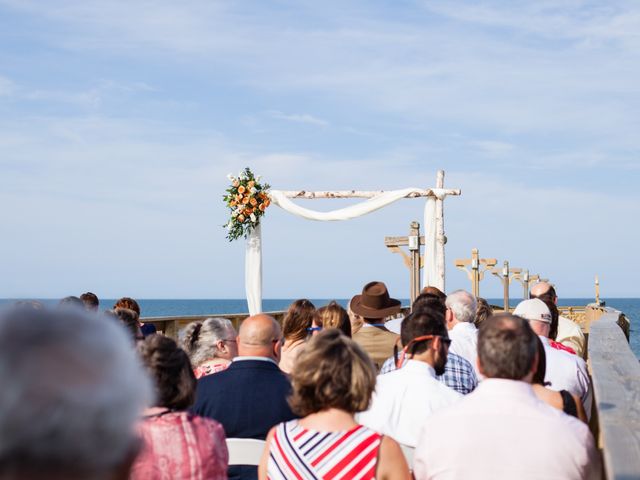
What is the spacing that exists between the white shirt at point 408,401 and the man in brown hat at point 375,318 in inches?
90.5

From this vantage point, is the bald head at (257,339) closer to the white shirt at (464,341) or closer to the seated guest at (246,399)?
the seated guest at (246,399)

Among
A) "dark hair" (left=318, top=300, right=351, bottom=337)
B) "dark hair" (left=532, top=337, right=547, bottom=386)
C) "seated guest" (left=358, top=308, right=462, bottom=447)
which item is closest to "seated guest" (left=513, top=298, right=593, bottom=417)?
"seated guest" (left=358, top=308, right=462, bottom=447)

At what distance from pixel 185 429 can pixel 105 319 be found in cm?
222

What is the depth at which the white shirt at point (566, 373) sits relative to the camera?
579cm

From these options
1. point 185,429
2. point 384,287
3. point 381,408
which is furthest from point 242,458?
point 384,287

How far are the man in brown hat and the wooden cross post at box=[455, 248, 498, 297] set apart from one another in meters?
16.6

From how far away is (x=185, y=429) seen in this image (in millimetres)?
3418

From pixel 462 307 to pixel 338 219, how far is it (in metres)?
7.64

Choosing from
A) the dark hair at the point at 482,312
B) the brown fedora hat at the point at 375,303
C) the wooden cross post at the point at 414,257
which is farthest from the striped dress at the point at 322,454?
the wooden cross post at the point at 414,257

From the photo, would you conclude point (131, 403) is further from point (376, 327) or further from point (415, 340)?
point (376, 327)

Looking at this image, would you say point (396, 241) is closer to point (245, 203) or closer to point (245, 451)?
point (245, 203)

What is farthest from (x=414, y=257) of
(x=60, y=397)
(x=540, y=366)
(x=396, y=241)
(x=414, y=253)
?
(x=60, y=397)

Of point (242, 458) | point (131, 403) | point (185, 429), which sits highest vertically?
point (131, 403)

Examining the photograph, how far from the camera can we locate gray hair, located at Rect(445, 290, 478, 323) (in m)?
7.10
